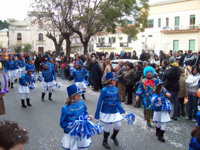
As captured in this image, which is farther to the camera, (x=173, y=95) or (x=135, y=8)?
(x=135, y=8)

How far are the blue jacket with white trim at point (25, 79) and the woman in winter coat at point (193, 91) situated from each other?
20.5 feet

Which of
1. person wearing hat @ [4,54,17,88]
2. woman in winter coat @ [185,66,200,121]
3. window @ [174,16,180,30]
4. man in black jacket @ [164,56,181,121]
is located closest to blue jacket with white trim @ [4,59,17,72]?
person wearing hat @ [4,54,17,88]

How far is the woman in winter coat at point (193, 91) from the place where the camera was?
743 centimetres

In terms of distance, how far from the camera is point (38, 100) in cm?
1091

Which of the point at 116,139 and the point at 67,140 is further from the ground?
the point at 67,140

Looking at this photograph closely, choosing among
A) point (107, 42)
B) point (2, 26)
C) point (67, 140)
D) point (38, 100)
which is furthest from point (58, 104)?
point (2, 26)

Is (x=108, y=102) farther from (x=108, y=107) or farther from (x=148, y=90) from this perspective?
(x=148, y=90)

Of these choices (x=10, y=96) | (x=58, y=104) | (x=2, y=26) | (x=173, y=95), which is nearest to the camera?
(x=173, y=95)

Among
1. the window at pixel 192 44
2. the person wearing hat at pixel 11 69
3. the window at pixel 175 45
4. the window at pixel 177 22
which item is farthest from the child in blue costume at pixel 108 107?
the window at pixel 177 22

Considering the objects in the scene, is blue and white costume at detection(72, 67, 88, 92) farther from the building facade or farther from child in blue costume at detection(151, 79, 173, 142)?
the building facade

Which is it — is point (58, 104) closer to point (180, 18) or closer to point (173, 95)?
point (173, 95)

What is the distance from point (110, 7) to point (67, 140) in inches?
615

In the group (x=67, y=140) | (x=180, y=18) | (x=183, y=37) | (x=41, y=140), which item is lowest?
(x=41, y=140)

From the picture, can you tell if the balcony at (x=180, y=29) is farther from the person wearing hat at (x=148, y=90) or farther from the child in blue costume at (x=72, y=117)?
the child in blue costume at (x=72, y=117)
